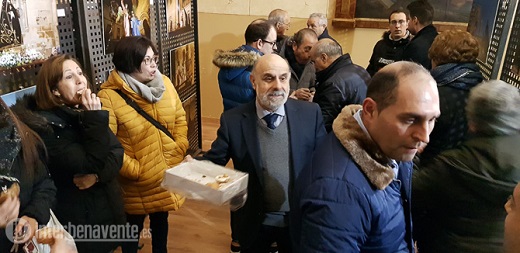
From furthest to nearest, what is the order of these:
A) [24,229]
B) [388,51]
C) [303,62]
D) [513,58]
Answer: [388,51] → [303,62] → [513,58] → [24,229]

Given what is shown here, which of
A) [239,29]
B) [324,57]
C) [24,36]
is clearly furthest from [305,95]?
[239,29]

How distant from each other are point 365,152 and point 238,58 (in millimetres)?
2081

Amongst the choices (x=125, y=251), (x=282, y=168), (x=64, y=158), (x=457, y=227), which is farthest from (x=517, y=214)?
(x=125, y=251)

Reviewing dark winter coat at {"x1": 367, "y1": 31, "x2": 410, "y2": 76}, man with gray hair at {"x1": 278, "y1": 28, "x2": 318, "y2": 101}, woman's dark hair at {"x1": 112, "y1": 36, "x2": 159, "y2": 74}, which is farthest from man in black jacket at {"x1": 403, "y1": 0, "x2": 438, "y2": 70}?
woman's dark hair at {"x1": 112, "y1": 36, "x2": 159, "y2": 74}

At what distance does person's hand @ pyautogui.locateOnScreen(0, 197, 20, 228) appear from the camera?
1.38m

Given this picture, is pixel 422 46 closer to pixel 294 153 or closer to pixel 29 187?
pixel 294 153

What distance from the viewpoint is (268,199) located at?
2.35 meters

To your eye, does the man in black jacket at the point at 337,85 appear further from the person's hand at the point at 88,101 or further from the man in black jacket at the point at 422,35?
the person's hand at the point at 88,101

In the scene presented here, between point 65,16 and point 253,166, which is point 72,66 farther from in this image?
point 253,166

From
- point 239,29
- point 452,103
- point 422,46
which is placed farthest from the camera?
point 239,29

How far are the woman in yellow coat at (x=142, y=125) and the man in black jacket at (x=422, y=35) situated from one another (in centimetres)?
252

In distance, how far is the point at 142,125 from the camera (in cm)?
260

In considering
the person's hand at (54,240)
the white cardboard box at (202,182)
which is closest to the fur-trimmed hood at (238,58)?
the white cardboard box at (202,182)

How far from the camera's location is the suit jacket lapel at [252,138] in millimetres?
2299
